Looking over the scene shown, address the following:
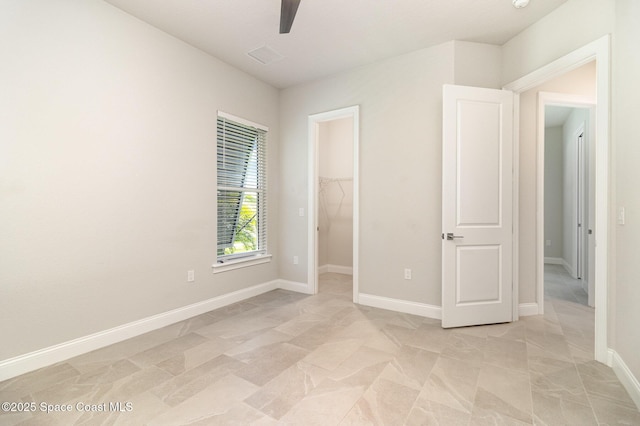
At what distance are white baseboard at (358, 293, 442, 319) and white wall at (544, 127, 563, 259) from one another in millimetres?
5079

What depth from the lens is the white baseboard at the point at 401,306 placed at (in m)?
3.21

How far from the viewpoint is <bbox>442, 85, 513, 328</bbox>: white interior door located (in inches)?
116

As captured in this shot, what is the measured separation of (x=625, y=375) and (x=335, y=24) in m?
3.54

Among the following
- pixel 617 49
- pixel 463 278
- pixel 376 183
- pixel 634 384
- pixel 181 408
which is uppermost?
pixel 617 49

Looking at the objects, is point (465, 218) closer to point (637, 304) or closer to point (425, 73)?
point (637, 304)

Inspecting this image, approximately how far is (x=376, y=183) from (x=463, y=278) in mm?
1421

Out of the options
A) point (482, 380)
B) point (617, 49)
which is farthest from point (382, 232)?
point (617, 49)

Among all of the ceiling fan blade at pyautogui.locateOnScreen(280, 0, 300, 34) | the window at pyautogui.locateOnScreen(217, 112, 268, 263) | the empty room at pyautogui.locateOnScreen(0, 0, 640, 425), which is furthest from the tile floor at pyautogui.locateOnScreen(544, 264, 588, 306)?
the ceiling fan blade at pyautogui.locateOnScreen(280, 0, 300, 34)

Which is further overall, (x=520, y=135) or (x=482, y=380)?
(x=520, y=135)

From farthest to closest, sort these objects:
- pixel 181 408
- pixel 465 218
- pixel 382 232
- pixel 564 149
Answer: pixel 564 149, pixel 382 232, pixel 465 218, pixel 181 408

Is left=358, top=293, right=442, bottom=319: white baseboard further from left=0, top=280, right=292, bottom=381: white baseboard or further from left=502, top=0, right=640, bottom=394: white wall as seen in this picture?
left=0, top=280, right=292, bottom=381: white baseboard

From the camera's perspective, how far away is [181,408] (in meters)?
1.73

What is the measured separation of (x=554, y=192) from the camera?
255 inches

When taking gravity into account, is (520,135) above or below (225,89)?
below
